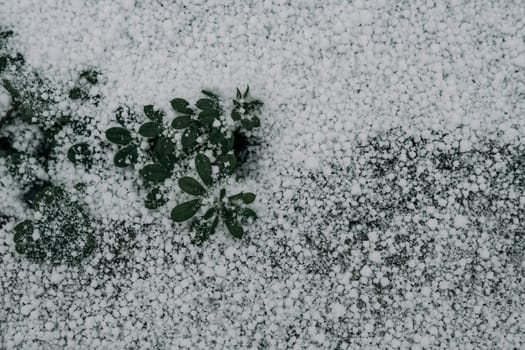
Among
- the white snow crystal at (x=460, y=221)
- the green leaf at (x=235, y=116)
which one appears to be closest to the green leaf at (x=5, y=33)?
the green leaf at (x=235, y=116)

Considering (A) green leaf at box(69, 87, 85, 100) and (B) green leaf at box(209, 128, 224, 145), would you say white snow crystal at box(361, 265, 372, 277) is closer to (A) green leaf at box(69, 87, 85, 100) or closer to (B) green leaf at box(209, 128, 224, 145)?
(B) green leaf at box(209, 128, 224, 145)

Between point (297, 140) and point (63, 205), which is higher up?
point (297, 140)

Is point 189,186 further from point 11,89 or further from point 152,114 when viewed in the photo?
point 11,89

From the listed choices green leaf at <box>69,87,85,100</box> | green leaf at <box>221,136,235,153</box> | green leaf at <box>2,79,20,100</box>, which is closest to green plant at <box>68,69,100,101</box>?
green leaf at <box>69,87,85,100</box>

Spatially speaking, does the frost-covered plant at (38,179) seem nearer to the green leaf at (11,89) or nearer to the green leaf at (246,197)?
the green leaf at (11,89)

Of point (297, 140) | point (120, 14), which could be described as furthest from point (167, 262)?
point (120, 14)

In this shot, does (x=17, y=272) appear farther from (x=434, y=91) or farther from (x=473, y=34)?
(x=473, y=34)

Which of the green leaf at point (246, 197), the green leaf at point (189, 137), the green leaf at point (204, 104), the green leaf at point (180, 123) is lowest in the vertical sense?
the green leaf at point (246, 197)
